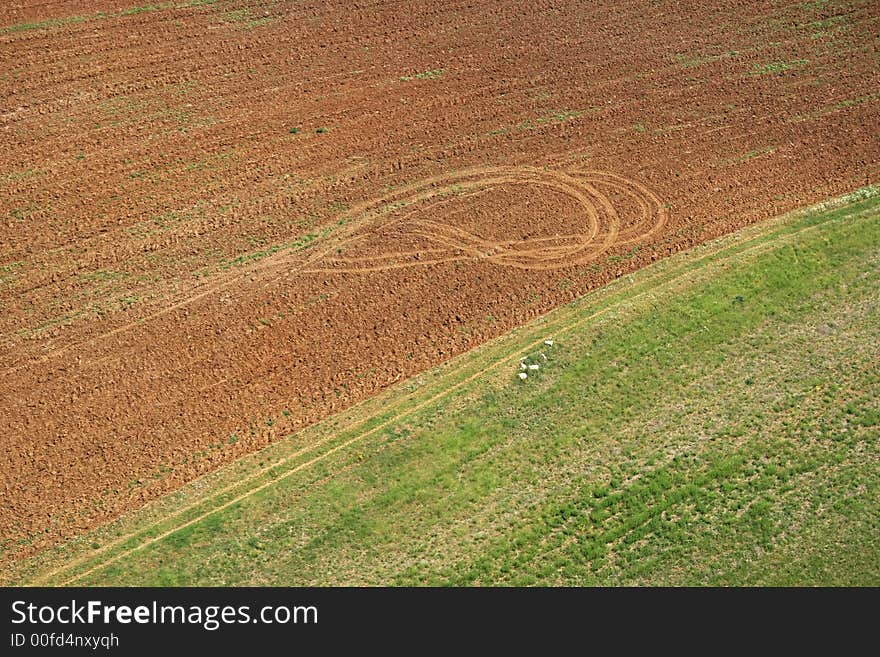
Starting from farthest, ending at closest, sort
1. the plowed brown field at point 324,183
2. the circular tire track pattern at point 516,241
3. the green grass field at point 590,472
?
the circular tire track pattern at point 516,241 → the plowed brown field at point 324,183 → the green grass field at point 590,472

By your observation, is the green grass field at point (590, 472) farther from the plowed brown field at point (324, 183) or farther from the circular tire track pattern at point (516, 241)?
the circular tire track pattern at point (516, 241)

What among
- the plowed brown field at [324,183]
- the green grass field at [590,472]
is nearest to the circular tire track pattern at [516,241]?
the plowed brown field at [324,183]

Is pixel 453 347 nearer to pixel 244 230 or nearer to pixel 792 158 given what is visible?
pixel 244 230

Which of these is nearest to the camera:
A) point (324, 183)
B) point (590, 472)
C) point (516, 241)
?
point (590, 472)

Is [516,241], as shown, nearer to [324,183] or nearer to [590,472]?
[324,183]

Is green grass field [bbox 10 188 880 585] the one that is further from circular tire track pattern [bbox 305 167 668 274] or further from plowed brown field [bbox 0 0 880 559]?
circular tire track pattern [bbox 305 167 668 274]

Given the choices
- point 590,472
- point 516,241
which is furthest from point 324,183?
point 590,472

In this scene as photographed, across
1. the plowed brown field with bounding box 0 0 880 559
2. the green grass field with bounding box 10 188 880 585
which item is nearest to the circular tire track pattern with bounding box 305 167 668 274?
the plowed brown field with bounding box 0 0 880 559
